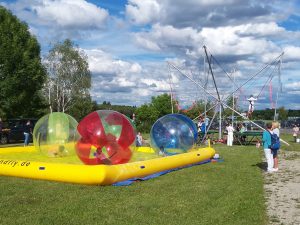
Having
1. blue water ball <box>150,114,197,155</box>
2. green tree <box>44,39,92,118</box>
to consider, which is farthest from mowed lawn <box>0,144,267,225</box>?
green tree <box>44,39,92,118</box>

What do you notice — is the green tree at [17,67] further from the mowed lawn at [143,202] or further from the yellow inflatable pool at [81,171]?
the mowed lawn at [143,202]

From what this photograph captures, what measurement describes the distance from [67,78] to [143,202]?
39770 mm

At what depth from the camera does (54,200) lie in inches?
315

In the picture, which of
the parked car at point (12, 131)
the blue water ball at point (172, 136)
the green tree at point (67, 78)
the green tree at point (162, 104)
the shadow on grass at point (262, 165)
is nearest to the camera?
the shadow on grass at point (262, 165)

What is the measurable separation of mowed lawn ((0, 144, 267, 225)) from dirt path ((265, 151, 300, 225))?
0.70ft

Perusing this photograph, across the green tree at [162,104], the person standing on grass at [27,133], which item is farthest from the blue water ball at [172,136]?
the green tree at [162,104]

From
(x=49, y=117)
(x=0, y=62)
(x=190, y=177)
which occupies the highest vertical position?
(x=0, y=62)

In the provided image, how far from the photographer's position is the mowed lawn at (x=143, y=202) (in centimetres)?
666

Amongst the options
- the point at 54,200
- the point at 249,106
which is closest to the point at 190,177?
the point at 54,200

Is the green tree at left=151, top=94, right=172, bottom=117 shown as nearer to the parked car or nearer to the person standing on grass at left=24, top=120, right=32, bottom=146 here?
the parked car

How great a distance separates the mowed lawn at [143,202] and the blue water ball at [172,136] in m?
3.30

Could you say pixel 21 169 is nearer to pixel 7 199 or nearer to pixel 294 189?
pixel 7 199

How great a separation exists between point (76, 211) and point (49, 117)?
7.99 metres

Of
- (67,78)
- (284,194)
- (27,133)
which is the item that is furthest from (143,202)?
(67,78)
